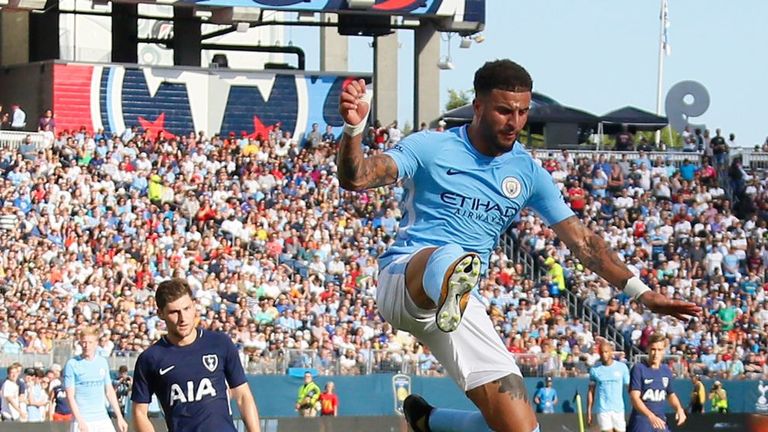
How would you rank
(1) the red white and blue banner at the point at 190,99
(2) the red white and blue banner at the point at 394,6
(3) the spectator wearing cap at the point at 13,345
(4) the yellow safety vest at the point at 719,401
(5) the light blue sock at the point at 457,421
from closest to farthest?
(5) the light blue sock at the point at 457,421, (3) the spectator wearing cap at the point at 13,345, (4) the yellow safety vest at the point at 719,401, (2) the red white and blue banner at the point at 394,6, (1) the red white and blue banner at the point at 190,99

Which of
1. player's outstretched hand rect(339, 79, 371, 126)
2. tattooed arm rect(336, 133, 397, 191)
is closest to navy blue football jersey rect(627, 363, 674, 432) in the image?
tattooed arm rect(336, 133, 397, 191)

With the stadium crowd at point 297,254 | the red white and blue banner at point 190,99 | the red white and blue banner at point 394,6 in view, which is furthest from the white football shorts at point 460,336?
the red white and blue banner at point 190,99

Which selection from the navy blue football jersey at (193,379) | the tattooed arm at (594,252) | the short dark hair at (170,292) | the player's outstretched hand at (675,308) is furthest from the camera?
the navy blue football jersey at (193,379)

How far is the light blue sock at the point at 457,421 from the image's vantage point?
819 cm

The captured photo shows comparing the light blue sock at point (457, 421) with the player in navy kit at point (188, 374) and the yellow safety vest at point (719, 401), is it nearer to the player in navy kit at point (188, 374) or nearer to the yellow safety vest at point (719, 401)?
the player in navy kit at point (188, 374)

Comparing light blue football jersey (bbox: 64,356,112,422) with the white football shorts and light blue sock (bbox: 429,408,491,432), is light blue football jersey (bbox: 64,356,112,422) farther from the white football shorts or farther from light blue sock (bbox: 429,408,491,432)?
the white football shorts

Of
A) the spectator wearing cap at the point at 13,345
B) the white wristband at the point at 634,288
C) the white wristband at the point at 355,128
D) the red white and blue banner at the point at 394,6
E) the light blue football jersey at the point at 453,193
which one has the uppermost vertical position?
the red white and blue banner at the point at 394,6

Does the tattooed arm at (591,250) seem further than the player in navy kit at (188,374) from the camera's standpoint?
No

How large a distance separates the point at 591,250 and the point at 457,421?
4.02 feet

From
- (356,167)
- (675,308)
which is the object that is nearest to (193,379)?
(356,167)

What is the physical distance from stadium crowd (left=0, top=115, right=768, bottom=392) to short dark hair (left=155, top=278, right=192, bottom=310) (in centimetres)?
1294

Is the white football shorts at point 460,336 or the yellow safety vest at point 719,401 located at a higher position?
the white football shorts at point 460,336

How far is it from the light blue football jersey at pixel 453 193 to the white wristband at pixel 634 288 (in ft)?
2.56

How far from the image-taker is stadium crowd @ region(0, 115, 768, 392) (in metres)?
24.0
